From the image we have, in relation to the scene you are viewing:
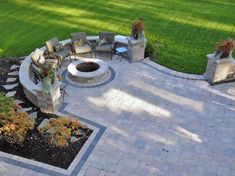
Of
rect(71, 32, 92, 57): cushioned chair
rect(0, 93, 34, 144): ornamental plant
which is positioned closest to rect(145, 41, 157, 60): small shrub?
rect(71, 32, 92, 57): cushioned chair

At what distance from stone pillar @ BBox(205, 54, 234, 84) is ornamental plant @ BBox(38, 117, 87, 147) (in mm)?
5982

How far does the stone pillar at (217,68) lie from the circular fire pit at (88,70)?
4.25 meters

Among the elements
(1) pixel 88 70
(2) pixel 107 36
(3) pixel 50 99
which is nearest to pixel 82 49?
(1) pixel 88 70

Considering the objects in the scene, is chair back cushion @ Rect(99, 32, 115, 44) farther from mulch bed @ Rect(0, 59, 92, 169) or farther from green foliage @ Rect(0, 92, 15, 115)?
green foliage @ Rect(0, 92, 15, 115)

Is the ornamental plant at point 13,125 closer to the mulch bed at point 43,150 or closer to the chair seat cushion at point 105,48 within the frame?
the mulch bed at point 43,150

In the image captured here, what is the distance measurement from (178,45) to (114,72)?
4335 mm

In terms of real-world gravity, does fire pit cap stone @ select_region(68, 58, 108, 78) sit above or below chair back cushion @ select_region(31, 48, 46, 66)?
below

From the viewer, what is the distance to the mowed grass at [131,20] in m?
16.6

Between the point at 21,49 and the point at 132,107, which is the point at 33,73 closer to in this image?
the point at 21,49

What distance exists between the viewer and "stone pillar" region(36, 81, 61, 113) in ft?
38.5

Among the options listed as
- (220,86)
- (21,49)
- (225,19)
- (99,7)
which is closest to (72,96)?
(21,49)

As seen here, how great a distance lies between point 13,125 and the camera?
1041cm

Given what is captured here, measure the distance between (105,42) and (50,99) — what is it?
16.8ft

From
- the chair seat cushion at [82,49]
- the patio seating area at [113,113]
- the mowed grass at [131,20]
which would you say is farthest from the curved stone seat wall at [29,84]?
the mowed grass at [131,20]
